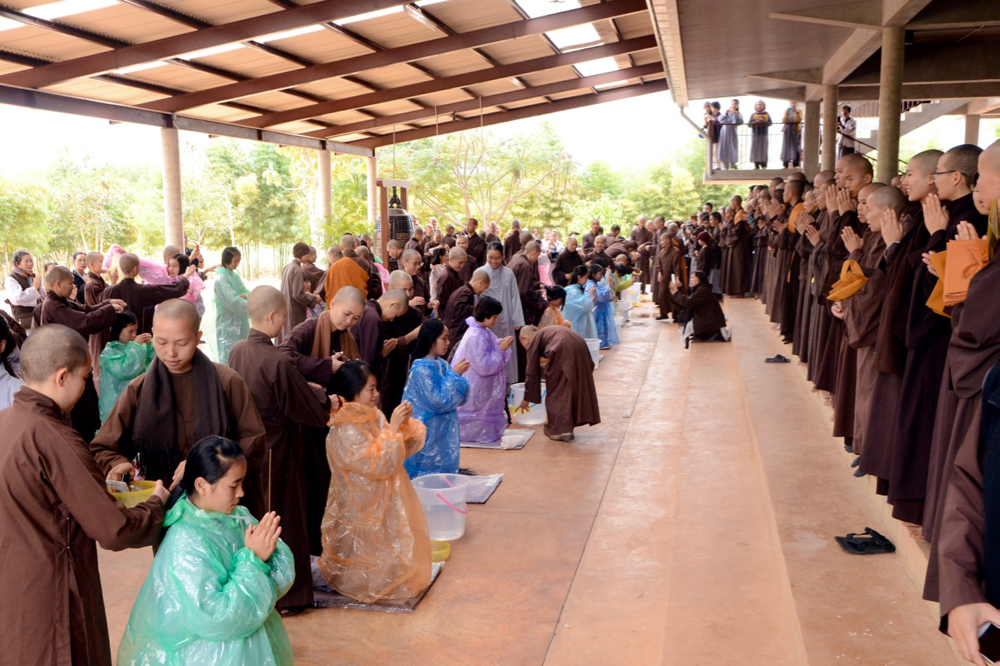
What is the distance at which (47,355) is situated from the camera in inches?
91.6

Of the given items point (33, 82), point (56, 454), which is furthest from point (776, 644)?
point (33, 82)

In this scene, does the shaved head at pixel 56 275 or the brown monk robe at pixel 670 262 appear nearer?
the shaved head at pixel 56 275

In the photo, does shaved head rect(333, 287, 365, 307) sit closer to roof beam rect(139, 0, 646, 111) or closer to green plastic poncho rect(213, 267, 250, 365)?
green plastic poncho rect(213, 267, 250, 365)

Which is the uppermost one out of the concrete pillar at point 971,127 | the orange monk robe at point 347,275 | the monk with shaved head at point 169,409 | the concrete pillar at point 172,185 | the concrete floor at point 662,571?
the concrete pillar at point 971,127

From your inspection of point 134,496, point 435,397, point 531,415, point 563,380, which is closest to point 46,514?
point 134,496

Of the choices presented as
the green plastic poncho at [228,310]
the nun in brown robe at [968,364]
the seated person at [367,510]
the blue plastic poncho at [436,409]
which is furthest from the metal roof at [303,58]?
the nun in brown robe at [968,364]

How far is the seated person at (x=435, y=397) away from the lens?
216 inches

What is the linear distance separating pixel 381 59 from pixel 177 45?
3.13 m

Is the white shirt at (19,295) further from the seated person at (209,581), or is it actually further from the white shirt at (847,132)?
the white shirt at (847,132)

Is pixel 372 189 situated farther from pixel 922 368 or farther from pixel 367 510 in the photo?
pixel 922 368

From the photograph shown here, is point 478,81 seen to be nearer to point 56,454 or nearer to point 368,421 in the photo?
point 368,421

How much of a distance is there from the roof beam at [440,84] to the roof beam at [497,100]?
189 cm

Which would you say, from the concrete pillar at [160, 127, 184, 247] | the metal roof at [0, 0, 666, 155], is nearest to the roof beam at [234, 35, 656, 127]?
the metal roof at [0, 0, 666, 155]

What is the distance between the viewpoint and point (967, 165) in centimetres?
323
